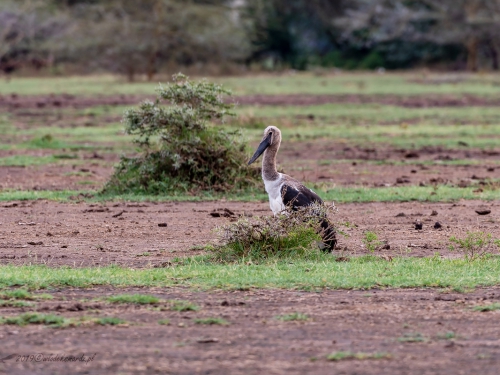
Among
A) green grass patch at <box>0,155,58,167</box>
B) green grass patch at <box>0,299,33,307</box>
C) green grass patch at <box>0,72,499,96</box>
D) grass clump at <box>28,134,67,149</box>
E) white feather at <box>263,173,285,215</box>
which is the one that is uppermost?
green grass patch at <box>0,72,499,96</box>

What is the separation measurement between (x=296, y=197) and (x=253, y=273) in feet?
4.08

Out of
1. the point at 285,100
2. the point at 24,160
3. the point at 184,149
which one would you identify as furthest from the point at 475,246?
the point at 285,100

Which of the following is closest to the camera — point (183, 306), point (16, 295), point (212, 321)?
point (212, 321)

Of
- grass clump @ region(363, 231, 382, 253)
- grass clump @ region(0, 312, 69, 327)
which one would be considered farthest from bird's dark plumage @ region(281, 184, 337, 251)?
grass clump @ region(0, 312, 69, 327)

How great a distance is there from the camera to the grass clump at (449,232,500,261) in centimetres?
866

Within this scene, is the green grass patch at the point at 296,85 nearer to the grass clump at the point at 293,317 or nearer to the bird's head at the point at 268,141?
the bird's head at the point at 268,141

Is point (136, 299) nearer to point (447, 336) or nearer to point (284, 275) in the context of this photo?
point (284, 275)

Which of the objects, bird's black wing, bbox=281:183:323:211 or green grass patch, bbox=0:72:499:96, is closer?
bird's black wing, bbox=281:183:323:211

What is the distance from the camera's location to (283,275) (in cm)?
774

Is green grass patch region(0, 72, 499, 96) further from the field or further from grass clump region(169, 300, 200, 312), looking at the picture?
grass clump region(169, 300, 200, 312)

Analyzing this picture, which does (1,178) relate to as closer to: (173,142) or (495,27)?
(173,142)

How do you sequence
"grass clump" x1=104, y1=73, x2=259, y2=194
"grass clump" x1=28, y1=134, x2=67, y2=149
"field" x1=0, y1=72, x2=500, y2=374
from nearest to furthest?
"field" x1=0, y1=72, x2=500, y2=374
"grass clump" x1=104, y1=73, x2=259, y2=194
"grass clump" x1=28, y1=134, x2=67, y2=149

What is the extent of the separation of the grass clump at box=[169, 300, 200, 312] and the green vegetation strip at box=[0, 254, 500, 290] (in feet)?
1.81

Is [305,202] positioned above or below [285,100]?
below
